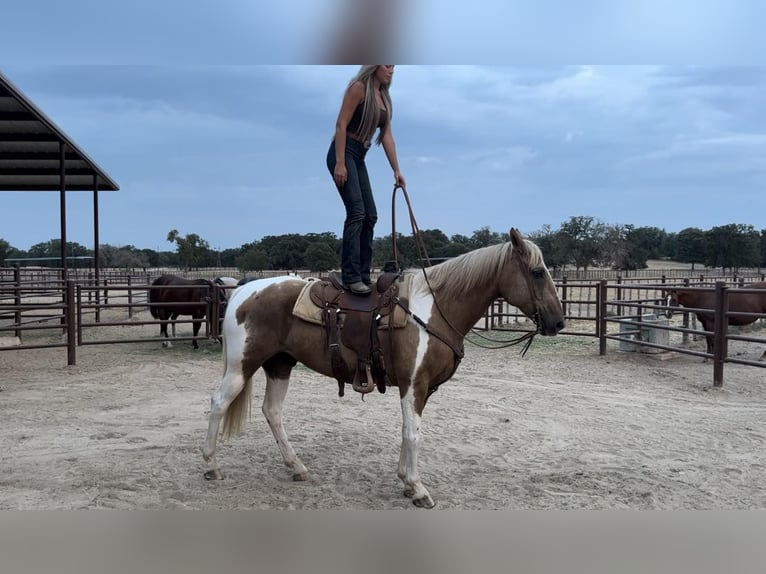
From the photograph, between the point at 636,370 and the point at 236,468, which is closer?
the point at 236,468

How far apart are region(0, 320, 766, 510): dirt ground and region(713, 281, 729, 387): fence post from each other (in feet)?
0.73

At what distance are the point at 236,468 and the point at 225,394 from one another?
0.59 meters

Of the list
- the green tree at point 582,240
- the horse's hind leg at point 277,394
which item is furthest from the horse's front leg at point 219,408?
the green tree at point 582,240

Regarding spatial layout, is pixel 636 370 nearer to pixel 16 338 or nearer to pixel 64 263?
pixel 16 338

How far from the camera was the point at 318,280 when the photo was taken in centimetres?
332

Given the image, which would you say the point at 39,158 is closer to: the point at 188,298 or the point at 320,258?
the point at 188,298

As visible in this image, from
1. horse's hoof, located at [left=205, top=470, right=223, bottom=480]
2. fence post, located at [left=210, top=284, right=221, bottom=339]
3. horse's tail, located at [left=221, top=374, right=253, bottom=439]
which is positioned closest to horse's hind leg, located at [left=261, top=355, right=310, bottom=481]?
horse's tail, located at [left=221, top=374, right=253, bottom=439]

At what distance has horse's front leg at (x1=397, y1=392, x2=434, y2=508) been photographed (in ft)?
9.55

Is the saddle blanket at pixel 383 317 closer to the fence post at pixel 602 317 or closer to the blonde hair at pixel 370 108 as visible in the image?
the blonde hair at pixel 370 108

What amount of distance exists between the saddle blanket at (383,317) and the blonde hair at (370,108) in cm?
81

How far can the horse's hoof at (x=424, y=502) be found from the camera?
289 cm

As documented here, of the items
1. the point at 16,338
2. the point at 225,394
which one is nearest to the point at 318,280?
the point at 225,394

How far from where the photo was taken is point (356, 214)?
2.92 m

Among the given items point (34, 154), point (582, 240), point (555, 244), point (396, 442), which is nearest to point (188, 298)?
point (34, 154)
